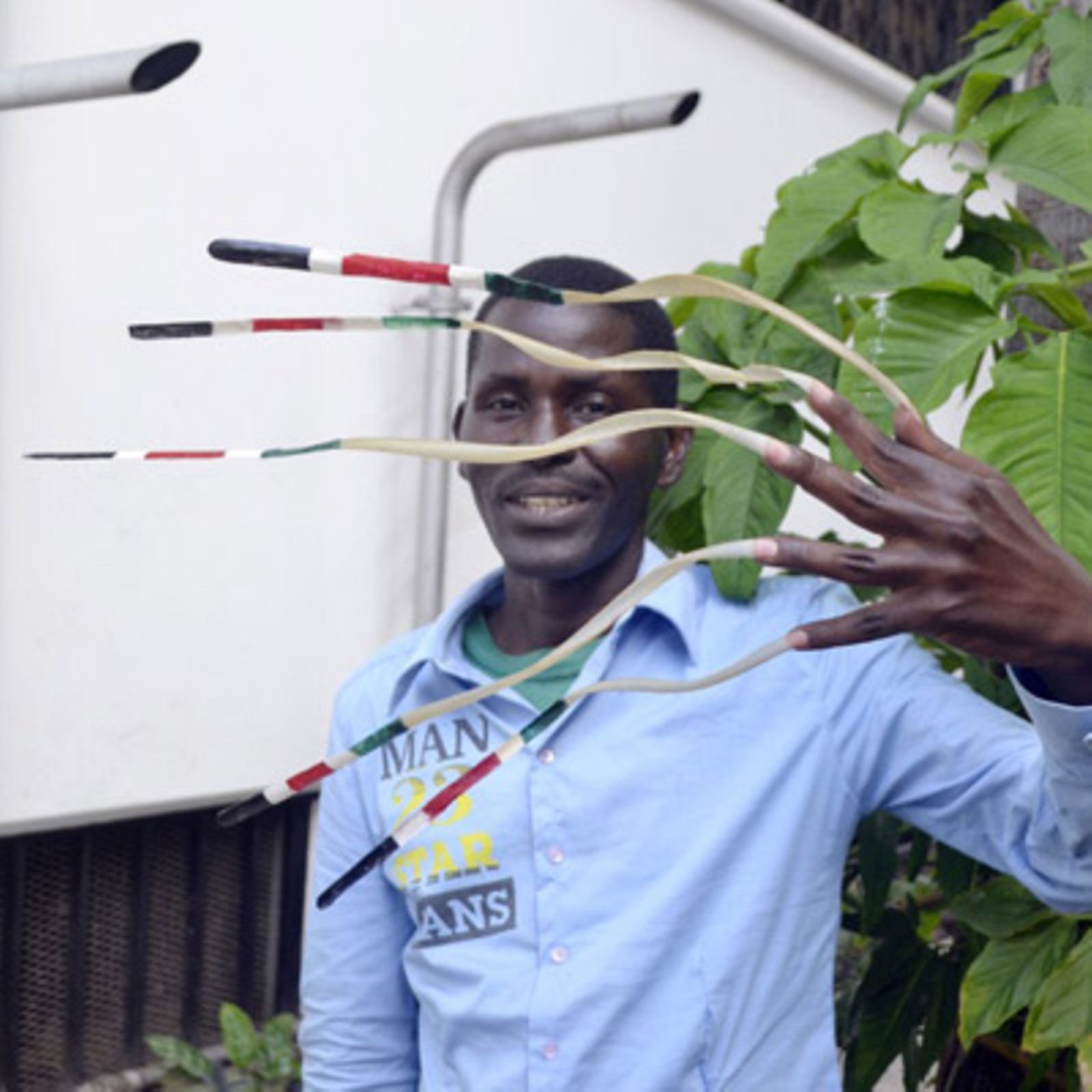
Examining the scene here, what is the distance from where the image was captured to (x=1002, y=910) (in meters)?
1.80

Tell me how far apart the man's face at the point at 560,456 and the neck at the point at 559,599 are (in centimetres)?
1

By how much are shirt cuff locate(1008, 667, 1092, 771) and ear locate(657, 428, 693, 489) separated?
2.13 ft

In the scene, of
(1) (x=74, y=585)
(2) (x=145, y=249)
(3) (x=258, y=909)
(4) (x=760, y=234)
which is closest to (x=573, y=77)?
(4) (x=760, y=234)

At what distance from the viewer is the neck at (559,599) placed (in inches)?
67.7

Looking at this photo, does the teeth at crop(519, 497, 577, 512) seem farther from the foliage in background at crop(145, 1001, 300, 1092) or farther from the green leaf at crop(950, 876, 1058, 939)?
the foliage in background at crop(145, 1001, 300, 1092)

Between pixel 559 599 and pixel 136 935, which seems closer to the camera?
pixel 559 599

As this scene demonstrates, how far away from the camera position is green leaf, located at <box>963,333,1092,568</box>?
1598mm

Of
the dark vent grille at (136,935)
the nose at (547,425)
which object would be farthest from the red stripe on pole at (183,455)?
the dark vent grille at (136,935)

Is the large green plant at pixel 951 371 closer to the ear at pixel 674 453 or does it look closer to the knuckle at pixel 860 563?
the ear at pixel 674 453

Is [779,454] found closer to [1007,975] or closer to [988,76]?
[1007,975]

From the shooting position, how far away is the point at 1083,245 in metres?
1.75

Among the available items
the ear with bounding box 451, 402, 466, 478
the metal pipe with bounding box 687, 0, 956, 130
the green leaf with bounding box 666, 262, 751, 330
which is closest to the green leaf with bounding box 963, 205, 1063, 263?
the green leaf with bounding box 666, 262, 751, 330

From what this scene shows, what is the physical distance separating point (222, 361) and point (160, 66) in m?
1.86

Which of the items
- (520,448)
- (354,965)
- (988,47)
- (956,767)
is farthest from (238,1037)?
(520,448)
